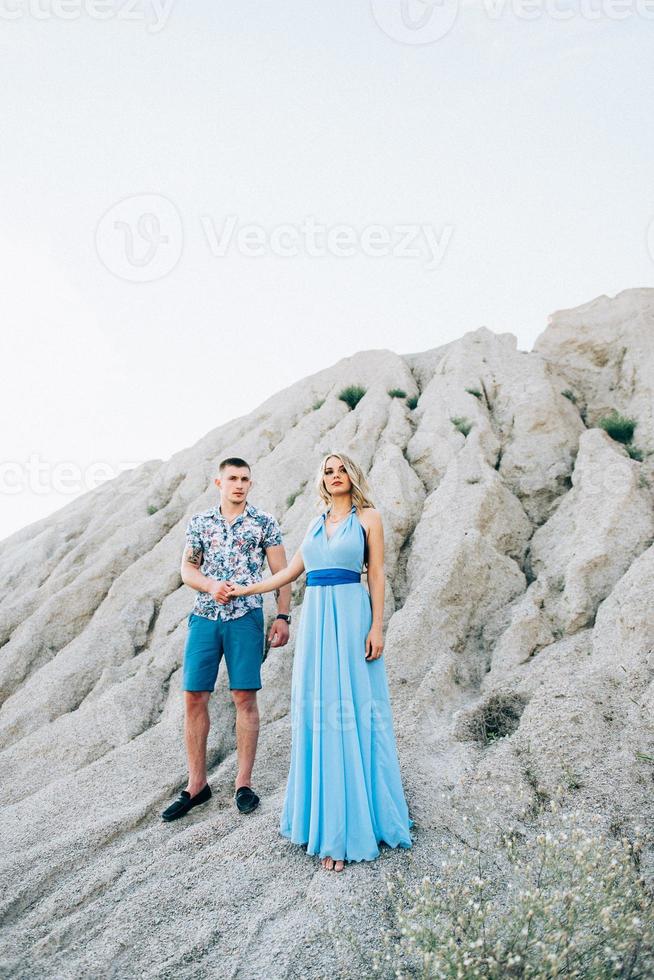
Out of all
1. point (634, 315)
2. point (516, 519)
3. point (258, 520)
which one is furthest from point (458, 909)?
point (634, 315)

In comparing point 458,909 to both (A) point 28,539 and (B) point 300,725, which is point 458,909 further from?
(A) point 28,539

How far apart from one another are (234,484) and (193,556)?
0.60 meters

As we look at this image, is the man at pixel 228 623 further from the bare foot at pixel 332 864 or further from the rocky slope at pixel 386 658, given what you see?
the bare foot at pixel 332 864

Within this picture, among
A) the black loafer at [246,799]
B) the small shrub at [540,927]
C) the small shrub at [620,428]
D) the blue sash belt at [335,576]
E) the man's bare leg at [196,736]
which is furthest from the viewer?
the small shrub at [620,428]

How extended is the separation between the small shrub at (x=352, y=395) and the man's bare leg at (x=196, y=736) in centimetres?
732

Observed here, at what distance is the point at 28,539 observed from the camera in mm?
13164

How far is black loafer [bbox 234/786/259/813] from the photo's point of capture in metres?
4.59

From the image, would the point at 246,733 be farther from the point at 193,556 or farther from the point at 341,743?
the point at 193,556

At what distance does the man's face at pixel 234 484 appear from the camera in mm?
5023

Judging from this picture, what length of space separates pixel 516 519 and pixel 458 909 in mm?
5054

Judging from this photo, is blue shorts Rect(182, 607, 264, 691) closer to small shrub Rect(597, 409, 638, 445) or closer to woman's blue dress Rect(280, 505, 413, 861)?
woman's blue dress Rect(280, 505, 413, 861)

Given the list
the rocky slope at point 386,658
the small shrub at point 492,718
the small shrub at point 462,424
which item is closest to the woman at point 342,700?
the rocky slope at point 386,658

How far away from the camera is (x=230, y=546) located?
4.96 meters

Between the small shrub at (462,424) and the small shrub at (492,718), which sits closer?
the small shrub at (492,718)
